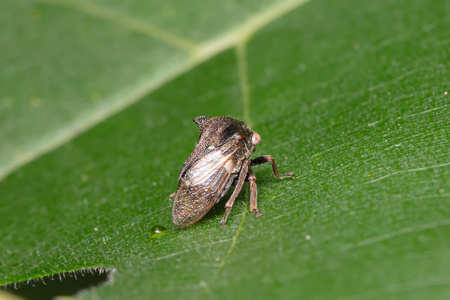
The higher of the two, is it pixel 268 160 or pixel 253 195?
pixel 268 160

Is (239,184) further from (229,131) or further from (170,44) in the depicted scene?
(170,44)

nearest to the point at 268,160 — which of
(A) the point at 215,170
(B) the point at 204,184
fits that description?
(A) the point at 215,170

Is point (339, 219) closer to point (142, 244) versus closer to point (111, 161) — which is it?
point (142, 244)

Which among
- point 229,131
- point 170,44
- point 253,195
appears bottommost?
point 253,195

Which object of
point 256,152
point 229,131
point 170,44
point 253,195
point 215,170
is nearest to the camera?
point 253,195

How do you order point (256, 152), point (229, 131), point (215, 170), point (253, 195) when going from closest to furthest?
point (253, 195)
point (215, 170)
point (229, 131)
point (256, 152)

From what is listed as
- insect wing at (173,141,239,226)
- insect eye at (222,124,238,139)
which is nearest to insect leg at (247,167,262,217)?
insect wing at (173,141,239,226)

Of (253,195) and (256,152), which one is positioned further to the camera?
(256,152)

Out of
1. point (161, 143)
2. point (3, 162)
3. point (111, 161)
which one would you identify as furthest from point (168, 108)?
point (3, 162)

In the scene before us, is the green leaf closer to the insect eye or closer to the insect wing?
the insect wing
